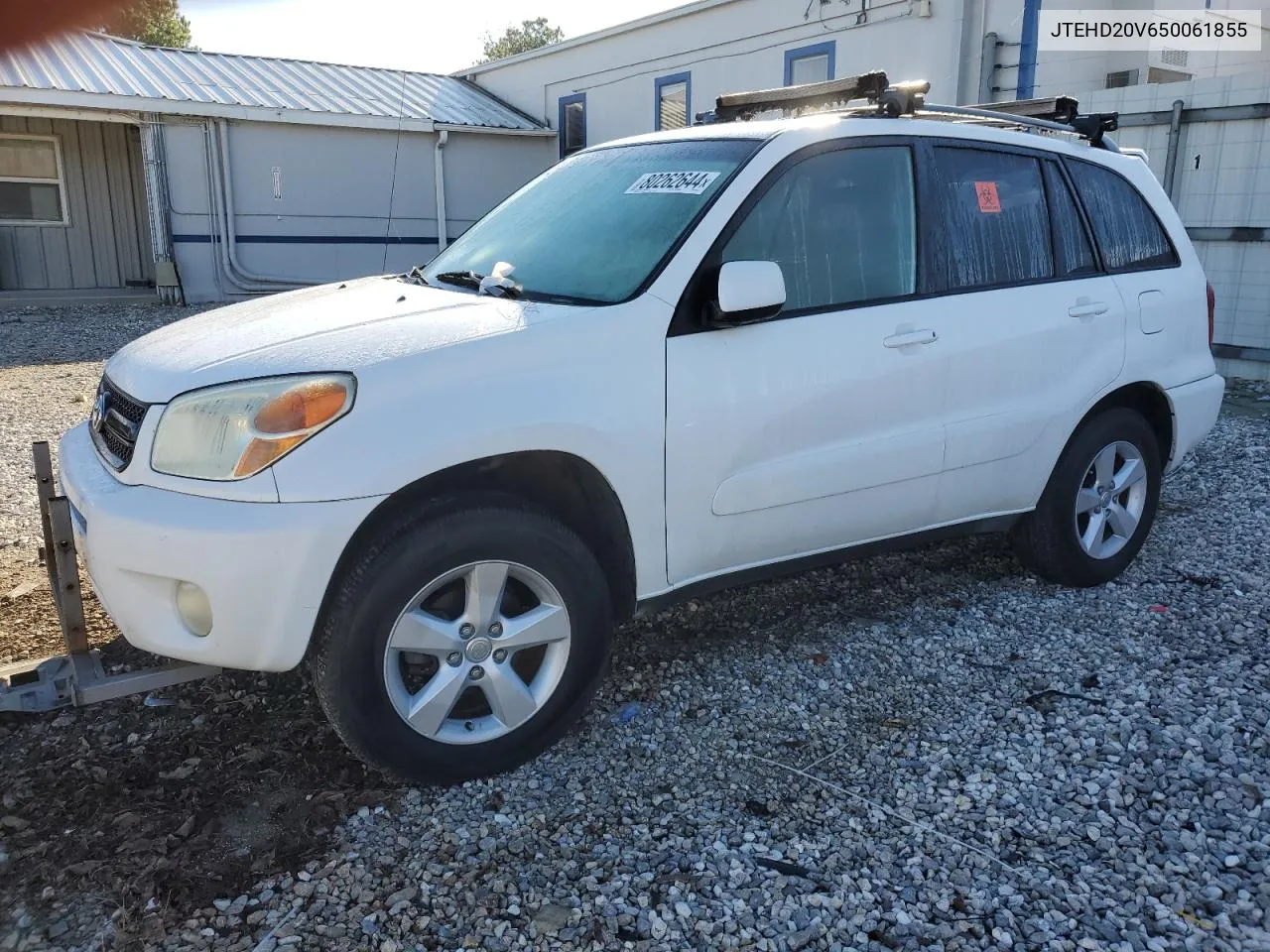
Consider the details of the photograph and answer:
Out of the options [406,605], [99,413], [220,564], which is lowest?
[406,605]

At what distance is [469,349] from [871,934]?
1.81 m

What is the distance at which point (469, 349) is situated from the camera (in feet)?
9.33

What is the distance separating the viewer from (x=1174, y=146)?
9.59 meters

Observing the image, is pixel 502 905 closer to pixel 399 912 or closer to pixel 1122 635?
pixel 399 912

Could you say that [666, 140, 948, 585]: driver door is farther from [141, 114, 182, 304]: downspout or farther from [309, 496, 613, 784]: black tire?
[141, 114, 182, 304]: downspout

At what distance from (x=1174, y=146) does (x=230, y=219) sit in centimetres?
1326

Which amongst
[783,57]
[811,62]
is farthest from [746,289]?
[783,57]

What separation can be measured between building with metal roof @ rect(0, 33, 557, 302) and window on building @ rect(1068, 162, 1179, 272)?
13.9 metres

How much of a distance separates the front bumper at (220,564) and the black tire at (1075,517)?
2.91m

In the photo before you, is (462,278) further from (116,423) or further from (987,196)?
(987,196)

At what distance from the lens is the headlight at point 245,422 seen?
8.57ft

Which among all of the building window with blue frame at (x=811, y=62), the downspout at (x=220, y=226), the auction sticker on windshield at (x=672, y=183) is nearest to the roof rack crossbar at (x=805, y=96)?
the auction sticker on windshield at (x=672, y=183)

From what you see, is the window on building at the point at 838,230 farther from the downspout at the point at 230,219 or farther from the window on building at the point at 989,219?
the downspout at the point at 230,219

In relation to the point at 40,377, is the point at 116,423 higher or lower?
higher
